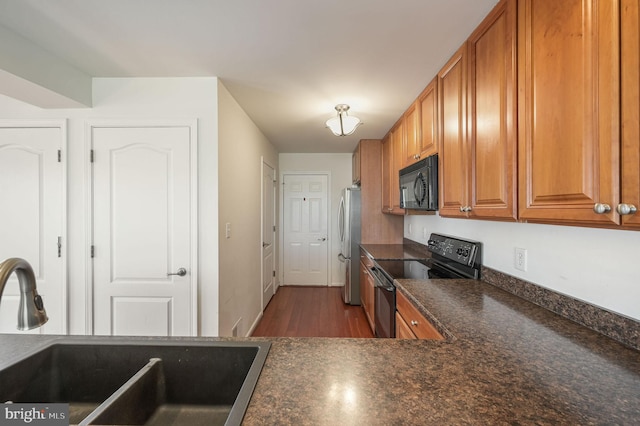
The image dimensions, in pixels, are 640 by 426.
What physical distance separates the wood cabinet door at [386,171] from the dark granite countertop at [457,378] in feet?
7.49

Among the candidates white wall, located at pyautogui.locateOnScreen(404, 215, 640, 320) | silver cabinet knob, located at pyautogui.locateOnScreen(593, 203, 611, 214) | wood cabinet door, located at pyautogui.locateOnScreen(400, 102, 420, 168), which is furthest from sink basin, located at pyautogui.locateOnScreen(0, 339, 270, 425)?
wood cabinet door, located at pyautogui.locateOnScreen(400, 102, 420, 168)

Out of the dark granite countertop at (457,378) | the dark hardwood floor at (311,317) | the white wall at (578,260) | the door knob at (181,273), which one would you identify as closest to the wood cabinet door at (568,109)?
the white wall at (578,260)

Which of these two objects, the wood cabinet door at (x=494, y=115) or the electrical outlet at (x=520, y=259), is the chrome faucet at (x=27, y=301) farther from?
the electrical outlet at (x=520, y=259)

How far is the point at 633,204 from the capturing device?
0.69 m

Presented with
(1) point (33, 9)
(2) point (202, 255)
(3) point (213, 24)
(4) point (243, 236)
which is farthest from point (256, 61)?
(4) point (243, 236)

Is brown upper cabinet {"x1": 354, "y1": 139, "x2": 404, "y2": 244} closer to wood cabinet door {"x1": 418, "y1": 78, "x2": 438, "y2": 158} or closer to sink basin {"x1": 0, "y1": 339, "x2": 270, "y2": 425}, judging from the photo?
wood cabinet door {"x1": 418, "y1": 78, "x2": 438, "y2": 158}

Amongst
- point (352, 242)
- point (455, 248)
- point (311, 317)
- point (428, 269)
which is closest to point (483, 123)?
point (455, 248)

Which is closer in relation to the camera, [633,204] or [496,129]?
[633,204]

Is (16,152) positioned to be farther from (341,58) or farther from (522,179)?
(522,179)

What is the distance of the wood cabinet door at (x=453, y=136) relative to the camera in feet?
5.07

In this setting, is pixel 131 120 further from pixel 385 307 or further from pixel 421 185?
pixel 385 307

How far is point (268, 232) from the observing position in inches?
154

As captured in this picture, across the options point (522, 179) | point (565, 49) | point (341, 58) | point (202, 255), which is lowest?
point (202, 255)

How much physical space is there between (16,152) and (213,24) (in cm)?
185
